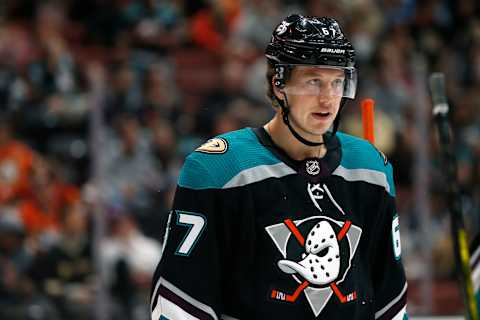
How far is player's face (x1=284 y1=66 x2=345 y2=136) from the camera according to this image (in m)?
2.55

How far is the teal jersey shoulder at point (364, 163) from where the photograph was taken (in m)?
2.69

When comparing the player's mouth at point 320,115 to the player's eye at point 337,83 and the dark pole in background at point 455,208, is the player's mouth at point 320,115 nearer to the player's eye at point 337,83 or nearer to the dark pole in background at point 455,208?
the player's eye at point 337,83

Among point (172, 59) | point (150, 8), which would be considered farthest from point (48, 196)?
point (150, 8)

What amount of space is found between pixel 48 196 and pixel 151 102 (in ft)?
2.62

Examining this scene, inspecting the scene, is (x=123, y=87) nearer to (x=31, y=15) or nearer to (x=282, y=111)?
(x=31, y=15)

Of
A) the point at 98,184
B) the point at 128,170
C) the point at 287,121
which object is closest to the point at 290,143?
the point at 287,121

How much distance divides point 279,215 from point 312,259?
127 mm

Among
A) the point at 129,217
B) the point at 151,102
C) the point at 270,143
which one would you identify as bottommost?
the point at 129,217

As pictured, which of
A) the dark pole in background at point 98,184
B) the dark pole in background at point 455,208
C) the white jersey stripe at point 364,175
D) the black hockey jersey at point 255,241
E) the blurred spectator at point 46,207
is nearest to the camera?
the black hockey jersey at point 255,241

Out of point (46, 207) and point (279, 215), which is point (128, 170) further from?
point (279, 215)

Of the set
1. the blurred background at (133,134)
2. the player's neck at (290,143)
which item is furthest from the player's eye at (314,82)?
the blurred background at (133,134)

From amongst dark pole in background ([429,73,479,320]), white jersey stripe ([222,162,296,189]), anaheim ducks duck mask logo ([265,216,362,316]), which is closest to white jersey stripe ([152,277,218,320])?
anaheim ducks duck mask logo ([265,216,362,316])

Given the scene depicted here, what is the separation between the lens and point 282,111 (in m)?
2.60

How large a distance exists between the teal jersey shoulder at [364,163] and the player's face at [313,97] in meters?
0.16
